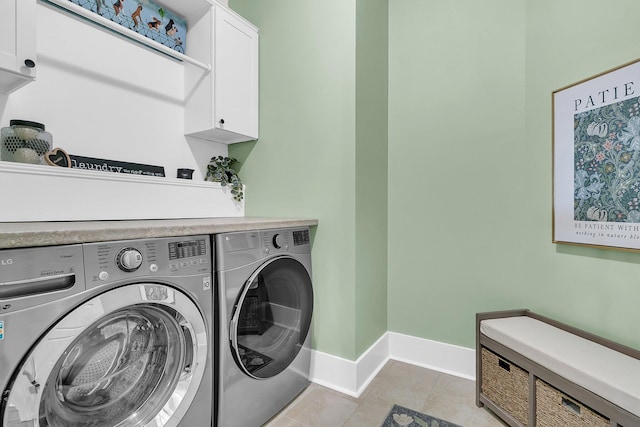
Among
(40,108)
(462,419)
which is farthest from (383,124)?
(40,108)

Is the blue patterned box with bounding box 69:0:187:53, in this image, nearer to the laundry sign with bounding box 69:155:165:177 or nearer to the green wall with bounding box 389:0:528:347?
the laundry sign with bounding box 69:155:165:177

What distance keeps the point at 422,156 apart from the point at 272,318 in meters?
1.40

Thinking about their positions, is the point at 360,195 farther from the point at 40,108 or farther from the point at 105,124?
the point at 40,108

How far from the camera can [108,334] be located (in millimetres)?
1033

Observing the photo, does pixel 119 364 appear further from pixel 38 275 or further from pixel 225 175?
pixel 225 175

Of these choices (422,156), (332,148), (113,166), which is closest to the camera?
(113,166)

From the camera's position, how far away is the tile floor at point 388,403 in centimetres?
146

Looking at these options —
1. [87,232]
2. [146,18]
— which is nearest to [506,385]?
[87,232]

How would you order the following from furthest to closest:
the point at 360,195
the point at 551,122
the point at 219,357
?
the point at 360,195
the point at 551,122
the point at 219,357

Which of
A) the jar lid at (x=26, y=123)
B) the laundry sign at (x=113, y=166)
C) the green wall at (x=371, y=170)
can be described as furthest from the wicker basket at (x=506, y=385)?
the jar lid at (x=26, y=123)

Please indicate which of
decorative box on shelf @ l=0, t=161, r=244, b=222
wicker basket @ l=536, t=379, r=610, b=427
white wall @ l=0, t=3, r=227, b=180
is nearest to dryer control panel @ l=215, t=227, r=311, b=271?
decorative box on shelf @ l=0, t=161, r=244, b=222

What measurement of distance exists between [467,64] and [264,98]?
1339 mm

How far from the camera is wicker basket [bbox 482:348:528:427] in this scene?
1326 millimetres

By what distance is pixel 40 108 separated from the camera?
4.66ft
